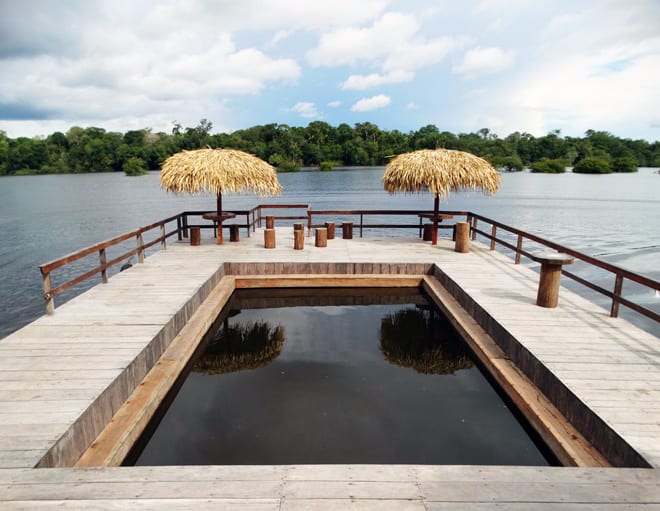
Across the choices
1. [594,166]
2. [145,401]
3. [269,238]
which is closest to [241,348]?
[145,401]

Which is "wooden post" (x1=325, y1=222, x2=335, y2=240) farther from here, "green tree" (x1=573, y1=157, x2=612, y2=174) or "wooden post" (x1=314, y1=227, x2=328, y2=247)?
"green tree" (x1=573, y1=157, x2=612, y2=174)

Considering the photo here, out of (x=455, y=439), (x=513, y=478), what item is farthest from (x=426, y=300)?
(x=513, y=478)

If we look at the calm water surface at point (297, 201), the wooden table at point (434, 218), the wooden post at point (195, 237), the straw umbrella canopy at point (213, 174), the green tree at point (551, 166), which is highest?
the green tree at point (551, 166)

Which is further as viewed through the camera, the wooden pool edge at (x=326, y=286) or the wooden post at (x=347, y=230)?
the wooden post at (x=347, y=230)

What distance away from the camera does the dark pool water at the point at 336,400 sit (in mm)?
4230

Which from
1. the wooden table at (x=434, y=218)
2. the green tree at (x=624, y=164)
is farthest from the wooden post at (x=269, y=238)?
the green tree at (x=624, y=164)

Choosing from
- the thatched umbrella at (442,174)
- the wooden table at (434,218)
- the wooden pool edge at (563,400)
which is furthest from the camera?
the wooden table at (434,218)

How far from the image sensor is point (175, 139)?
86438mm

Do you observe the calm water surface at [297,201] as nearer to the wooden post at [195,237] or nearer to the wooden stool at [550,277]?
the wooden post at [195,237]

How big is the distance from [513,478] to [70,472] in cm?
299

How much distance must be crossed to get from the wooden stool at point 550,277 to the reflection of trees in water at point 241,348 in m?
3.94

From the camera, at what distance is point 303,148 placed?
281ft

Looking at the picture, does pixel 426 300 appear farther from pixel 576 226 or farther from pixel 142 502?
pixel 576 226

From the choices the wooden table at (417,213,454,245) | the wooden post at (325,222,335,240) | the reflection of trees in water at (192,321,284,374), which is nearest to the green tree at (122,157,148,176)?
the wooden post at (325,222,335,240)
